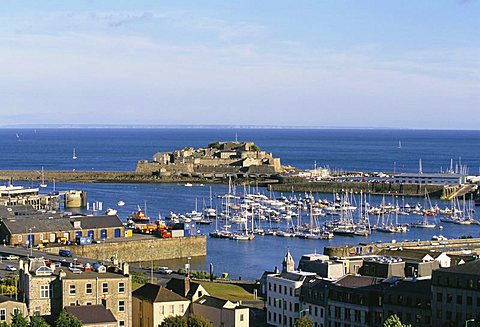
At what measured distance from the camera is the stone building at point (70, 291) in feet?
87.8

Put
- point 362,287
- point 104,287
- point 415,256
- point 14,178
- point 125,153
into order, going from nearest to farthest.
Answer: point 104,287, point 362,287, point 415,256, point 14,178, point 125,153

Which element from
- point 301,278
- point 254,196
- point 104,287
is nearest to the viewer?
point 104,287

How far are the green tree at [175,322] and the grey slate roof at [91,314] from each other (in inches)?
59.2

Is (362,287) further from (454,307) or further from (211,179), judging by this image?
(211,179)

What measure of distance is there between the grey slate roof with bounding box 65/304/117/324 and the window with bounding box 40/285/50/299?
146 cm

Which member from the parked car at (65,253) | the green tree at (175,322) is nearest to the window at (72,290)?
the green tree at (175,322)

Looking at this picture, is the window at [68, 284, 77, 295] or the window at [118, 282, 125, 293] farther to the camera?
the window at [118, 282, 125, 293]

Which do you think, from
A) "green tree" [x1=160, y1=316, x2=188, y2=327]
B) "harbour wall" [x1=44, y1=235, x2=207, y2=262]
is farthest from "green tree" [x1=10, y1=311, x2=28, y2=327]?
"harbour wall" [x1=44, y1=235, x2=207, y2=262]

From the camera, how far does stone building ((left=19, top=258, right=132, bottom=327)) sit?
26.8 metres

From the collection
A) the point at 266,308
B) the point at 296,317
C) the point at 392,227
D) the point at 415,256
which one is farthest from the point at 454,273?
the point at 392,227

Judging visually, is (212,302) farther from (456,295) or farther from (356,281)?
(456,295)

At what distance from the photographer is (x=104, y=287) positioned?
89.8 ft

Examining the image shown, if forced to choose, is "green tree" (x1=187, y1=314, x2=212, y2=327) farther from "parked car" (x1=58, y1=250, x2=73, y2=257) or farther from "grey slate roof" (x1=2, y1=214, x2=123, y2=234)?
"grey slate roof" (x1=2, y1=214, x2=123, y2=234)

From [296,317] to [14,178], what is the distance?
84393 millimetres
